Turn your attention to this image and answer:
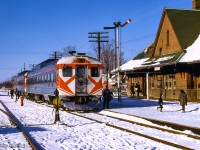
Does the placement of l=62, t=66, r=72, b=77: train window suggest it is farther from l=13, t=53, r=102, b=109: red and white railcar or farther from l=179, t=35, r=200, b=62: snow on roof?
l=179, t=35, r=200, b=62: snow on roof

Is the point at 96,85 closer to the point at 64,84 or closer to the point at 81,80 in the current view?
the point at 81,80

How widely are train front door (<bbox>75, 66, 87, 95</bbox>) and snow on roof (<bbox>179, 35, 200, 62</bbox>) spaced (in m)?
9.01

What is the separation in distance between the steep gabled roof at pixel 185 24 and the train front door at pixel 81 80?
476 inches

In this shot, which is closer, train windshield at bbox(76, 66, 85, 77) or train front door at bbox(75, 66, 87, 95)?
train front door at bbox(75, 66, 87, 95)

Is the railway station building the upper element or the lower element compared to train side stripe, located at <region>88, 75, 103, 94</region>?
upper

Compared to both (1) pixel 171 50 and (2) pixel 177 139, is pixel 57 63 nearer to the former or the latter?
(2) pixel 177 139

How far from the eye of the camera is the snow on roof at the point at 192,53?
27042mm

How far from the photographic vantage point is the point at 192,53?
28438 millimetres

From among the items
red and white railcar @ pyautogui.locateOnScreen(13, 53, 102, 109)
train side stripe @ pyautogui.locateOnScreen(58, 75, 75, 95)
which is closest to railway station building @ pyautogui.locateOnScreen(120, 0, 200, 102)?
red and white railcar @ pyautogui.locateOnScreen(13, 53, 102, 109)

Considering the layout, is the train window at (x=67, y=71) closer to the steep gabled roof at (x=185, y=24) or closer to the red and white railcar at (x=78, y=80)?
the red and white railcar at (x=78, y=80)

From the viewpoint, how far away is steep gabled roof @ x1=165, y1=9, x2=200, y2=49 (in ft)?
104

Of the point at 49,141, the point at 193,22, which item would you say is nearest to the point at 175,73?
the point at 193,22

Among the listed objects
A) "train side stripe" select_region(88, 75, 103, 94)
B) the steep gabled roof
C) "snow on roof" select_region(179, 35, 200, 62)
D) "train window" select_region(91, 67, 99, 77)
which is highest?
the steep gabled roof

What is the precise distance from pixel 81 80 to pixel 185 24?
51.8 ft
